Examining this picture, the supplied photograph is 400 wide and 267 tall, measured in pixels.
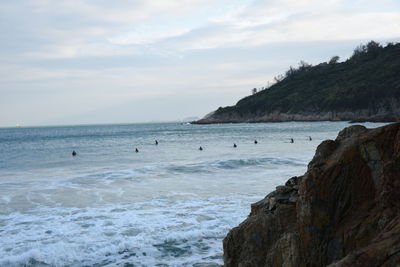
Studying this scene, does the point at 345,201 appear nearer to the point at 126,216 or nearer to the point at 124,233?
the point at 124,233

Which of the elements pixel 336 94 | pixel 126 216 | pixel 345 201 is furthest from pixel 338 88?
pixel 345 201

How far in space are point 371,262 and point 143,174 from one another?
22066mm

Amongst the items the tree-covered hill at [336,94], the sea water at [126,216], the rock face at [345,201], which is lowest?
the sea water at [126,216]

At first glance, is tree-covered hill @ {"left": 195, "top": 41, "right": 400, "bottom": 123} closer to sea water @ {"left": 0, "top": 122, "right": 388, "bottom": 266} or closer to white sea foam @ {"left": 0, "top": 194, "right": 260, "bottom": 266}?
sea water @ {"left": 0, "top": 122, "right": 388, "bottom": 266}

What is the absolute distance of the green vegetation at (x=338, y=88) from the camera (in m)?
120

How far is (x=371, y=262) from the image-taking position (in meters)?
3.58

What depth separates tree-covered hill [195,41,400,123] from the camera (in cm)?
11669

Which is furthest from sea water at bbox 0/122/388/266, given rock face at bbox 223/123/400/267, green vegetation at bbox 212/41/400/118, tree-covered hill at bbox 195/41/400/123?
green vegetation at bbox 212/41/400/118

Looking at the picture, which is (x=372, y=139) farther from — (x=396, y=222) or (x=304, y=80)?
(x=304, y=80)

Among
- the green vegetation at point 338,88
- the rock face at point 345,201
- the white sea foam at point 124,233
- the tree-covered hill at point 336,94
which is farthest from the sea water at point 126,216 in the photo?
the green vegetation at point 338,88

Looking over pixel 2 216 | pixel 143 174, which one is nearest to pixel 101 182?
pixel 143 174

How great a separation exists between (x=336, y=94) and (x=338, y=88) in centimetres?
669

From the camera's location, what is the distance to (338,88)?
139 meters

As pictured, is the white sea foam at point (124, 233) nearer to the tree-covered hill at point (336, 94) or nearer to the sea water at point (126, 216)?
the sea water at point (126, 216)
